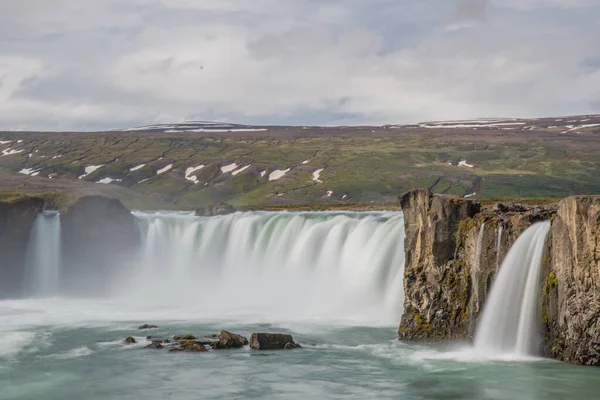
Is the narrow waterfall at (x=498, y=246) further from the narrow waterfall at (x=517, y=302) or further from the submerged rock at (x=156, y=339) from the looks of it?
the submerged rock at (x=156, y=339)

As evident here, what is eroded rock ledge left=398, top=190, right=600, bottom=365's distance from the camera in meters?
33.5

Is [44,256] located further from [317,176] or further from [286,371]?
[317,176]

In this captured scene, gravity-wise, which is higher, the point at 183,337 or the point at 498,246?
the point at 498,246

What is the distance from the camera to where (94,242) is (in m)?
75.9

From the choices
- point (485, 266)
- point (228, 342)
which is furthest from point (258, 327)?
point (485, 266)

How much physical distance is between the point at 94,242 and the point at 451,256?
1714 inches

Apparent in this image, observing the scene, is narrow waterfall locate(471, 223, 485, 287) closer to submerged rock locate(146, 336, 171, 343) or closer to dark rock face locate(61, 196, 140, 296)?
submerged rock locate(146, 336, 171, 343)

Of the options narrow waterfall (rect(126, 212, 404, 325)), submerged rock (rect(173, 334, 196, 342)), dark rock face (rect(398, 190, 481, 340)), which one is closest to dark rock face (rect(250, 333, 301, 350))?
Result: submerged rock (rect(173, 334, 196, 342))

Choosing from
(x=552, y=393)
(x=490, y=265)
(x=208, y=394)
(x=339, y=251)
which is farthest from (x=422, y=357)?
(x=339, y=251)

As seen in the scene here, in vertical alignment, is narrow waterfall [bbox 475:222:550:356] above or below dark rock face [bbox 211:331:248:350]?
→ above

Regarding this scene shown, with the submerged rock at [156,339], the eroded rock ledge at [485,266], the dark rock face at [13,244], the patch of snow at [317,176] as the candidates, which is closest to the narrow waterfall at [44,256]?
the dark rock face at [13,244]

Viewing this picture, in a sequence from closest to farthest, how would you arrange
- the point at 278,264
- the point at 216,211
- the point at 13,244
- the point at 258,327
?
the point at 258,327, the point at 278,264, the point at 13,244, the point at 216,211

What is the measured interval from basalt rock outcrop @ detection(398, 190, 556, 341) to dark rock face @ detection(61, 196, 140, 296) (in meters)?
39.0

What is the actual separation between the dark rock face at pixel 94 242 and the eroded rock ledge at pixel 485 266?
127 ft
